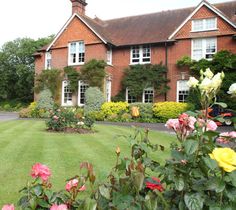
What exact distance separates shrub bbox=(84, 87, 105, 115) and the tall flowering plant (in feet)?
70.8

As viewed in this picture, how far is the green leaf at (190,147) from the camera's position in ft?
6.67

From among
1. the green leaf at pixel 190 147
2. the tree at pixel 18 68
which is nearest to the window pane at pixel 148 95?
the green leaf at pixel 190 147

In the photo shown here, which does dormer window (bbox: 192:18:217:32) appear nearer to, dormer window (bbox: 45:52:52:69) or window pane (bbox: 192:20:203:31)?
window pane (bbox: 192:20:203:31)

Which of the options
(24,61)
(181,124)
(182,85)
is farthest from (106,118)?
(24,61)

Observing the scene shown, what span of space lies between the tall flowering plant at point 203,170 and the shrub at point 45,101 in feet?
80.1

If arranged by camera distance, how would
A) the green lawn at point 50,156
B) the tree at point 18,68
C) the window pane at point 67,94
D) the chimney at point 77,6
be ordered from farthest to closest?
1. the tree at point 18,68
2. the chimney at point 77,6
3. the window pane at point 67,94
4. the green lawn at point 50,156

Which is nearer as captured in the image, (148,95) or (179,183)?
(179,183)

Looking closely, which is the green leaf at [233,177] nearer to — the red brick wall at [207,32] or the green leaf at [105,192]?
the green leaf at [105,192]

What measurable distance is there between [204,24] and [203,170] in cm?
2326

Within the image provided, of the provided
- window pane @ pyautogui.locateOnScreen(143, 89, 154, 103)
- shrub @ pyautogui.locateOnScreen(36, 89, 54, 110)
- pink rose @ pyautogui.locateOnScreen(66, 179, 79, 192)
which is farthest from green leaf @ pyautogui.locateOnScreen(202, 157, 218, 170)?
shrub @ pyautogui.locateOnScreen(36, 89, 54, 110)

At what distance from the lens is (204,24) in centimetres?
2353

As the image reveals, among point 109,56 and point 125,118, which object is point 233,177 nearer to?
point 125,118

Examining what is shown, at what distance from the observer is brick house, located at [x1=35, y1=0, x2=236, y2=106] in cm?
2338

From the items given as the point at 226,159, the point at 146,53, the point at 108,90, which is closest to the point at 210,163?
the point at 226,159
